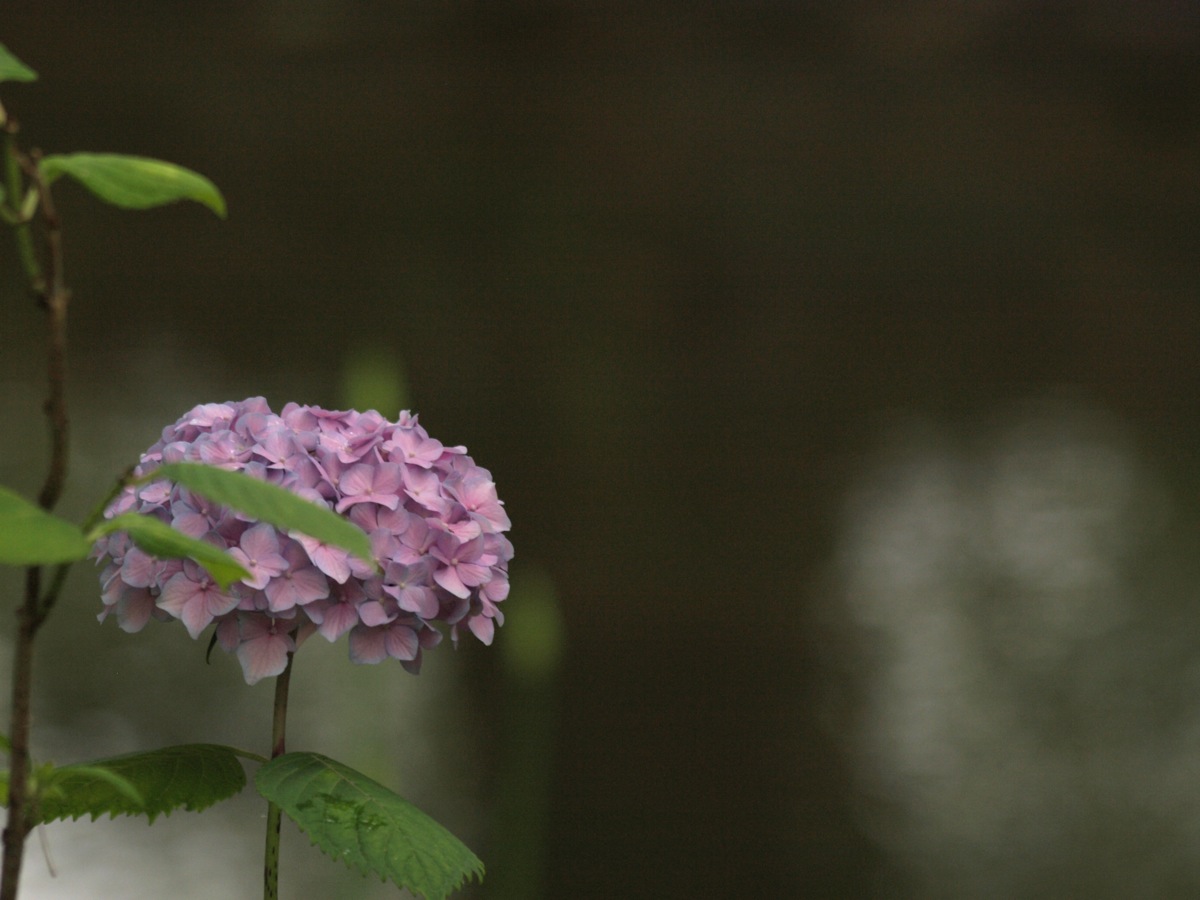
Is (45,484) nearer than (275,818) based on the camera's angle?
Yes

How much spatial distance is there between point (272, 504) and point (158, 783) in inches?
7.4

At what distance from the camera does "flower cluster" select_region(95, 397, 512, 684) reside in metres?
0.42

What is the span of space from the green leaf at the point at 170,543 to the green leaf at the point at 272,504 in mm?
11

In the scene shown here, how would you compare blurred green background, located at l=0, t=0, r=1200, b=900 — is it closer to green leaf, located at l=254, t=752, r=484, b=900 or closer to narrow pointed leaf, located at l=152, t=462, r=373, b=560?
green leaf, located at l=254, t=752, r=484, b=900

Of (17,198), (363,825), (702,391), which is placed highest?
(702,391)

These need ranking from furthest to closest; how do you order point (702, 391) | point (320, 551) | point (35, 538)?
point (702, 391)
point (320, 551)
point (35, 538)

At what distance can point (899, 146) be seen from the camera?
119 inches

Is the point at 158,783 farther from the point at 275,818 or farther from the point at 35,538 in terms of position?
the point at 35,538

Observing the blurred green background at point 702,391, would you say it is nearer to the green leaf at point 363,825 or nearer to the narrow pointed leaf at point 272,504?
the green leaf at point 363,825

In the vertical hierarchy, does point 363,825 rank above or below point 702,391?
below

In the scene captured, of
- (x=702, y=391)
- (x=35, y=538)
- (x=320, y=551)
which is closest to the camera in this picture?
(x=35, y=538)

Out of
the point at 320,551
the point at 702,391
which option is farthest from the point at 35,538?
the point at 702,391

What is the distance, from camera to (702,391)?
2172mm

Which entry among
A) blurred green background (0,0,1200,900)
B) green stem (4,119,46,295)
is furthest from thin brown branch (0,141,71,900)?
blurred green background (0,0,1200,900)
